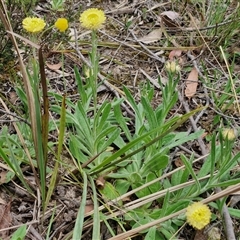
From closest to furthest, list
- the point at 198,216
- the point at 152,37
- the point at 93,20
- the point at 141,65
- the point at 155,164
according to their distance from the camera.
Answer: the point at 198,216 < the point at 93,20 < the point at 155,164 < the point at 141,65 < the point at 152,37

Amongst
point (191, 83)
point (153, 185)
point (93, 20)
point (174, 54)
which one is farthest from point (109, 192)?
point (174, 54)

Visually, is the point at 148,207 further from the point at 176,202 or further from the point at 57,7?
the point at 57,7

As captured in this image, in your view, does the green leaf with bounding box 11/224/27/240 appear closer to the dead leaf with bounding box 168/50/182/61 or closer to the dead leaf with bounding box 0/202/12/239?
the dead leaf with bounding box 0/202/12/239

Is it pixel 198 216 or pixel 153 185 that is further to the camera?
pixel 153 185

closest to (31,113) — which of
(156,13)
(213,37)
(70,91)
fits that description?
(70,91)

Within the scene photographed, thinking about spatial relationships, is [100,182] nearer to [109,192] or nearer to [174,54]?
[109,192]

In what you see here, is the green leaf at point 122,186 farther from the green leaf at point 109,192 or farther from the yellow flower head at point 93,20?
the yellow flower head at point 93,20

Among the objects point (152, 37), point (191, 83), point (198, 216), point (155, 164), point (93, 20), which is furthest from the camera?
point (152, 37)

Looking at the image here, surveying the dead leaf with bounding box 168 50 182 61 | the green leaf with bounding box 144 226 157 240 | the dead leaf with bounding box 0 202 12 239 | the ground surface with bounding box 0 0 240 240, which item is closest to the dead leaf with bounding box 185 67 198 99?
the ground surface with bounding box 0 0 240 240
